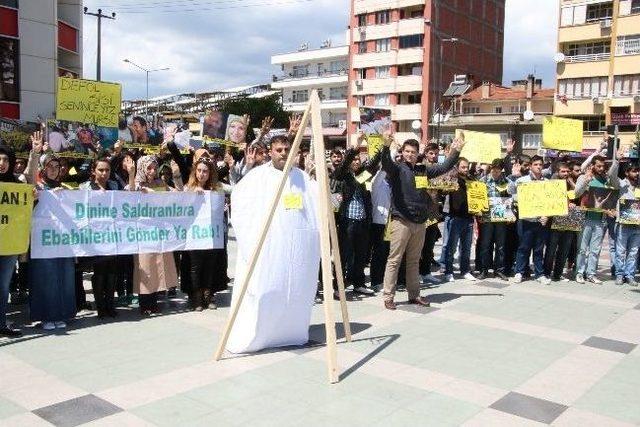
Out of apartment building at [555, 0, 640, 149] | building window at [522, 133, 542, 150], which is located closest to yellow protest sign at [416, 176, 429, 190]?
apartment building at [555, 0, 640, 149]

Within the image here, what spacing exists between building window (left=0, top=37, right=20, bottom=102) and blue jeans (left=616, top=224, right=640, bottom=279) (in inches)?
1030

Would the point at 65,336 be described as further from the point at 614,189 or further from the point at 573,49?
the point at 573,49

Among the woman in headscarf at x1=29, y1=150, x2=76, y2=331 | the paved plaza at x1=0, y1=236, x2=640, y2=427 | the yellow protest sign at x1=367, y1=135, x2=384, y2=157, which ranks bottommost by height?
the paved plaza at x1=0, y1=236, x2=640, y2=427

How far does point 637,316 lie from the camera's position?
7145 mm

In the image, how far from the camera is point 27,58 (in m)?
27.8

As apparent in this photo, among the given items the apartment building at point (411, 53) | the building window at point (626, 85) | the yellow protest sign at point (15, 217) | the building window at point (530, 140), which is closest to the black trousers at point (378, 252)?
the yellow protest sign at point (15, 217)

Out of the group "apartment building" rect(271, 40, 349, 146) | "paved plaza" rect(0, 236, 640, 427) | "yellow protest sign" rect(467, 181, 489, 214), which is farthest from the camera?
"apartment building" rect(271, 40, 349, 146)

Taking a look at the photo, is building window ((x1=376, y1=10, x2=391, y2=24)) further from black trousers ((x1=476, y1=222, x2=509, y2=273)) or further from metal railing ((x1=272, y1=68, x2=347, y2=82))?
black trousers ((x1=476, y1=222, x2=509, y2=273))

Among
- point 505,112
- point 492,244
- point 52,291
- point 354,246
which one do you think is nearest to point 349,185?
point 354,246

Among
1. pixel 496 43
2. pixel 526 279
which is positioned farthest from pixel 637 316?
pixel 496 43

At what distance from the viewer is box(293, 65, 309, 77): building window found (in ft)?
240

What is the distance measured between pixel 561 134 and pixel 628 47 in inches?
1554

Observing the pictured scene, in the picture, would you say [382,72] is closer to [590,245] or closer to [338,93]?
[338,93]

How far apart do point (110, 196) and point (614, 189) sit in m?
7.36
